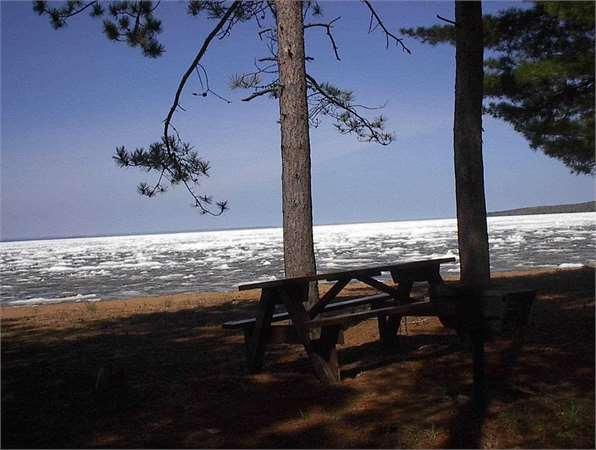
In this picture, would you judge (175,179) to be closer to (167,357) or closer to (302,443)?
(167,357)

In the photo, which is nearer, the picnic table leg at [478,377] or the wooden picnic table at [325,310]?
the picnic table leg at [478,377]

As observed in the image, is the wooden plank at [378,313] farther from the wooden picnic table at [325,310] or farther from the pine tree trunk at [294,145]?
the pine tree trunk at [294,145]

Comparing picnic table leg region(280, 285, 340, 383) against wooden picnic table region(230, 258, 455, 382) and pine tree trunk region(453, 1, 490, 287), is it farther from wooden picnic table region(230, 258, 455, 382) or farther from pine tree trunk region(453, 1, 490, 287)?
pine tree trunk region(453, 1, 490, 287)

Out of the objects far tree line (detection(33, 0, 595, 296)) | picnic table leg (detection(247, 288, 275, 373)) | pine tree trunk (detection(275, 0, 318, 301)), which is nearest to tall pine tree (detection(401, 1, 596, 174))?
far tree line (detection(33, 0, 595, 296))

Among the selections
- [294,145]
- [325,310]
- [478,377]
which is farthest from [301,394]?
[294,145]

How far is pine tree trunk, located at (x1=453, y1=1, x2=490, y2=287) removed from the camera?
6.80 m

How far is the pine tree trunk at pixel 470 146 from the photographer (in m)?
6.80

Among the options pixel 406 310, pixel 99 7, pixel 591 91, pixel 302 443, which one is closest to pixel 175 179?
pixel 99 7

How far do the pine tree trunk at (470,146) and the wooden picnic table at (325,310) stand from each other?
102 cm

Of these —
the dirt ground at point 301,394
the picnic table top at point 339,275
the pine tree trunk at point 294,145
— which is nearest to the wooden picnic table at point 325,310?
the picnic table top at point 339,275

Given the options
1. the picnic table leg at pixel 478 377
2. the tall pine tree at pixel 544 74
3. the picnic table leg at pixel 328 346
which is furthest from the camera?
the tall pine tree at pixel 544 74

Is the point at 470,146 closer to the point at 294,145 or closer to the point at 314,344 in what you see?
the point at 294,145

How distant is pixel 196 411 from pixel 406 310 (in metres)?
2.18

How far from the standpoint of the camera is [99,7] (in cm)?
930
